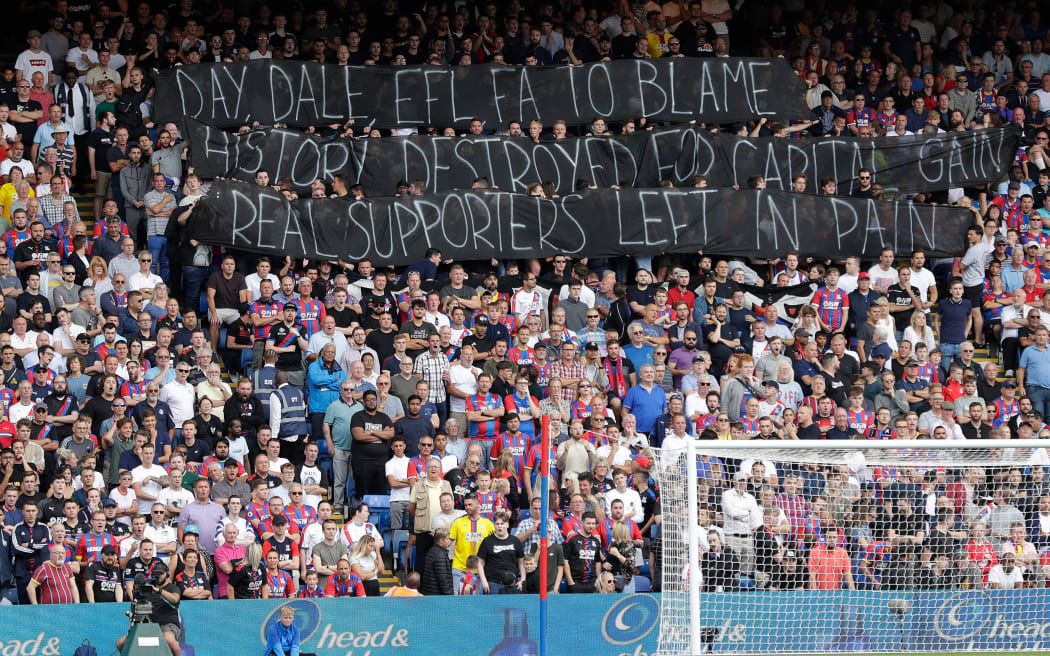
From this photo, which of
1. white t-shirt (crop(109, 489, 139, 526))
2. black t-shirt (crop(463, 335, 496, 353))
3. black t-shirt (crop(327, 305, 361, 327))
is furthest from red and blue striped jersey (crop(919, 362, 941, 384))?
white t-shirt (crop(109, 489, 139, 526))

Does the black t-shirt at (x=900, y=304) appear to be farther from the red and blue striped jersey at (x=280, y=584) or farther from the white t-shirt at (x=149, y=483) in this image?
the white t-shirt at (x=149, y=483)

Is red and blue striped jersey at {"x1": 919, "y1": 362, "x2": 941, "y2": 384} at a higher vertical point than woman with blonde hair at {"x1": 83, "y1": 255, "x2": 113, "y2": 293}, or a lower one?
lower

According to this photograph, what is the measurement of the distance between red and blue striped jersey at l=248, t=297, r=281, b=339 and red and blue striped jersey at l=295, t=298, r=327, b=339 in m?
0.33

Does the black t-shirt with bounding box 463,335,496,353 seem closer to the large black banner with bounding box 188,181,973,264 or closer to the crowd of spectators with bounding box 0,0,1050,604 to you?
the crowd of spectators with bounding box 0,0,1050,604

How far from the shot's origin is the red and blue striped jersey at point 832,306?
779 inches

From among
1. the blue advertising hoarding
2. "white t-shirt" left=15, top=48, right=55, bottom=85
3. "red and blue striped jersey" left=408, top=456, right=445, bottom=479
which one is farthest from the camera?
"white t-shirt" left=15, top=48, right=55, bottom=85

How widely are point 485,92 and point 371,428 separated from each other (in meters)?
6.80

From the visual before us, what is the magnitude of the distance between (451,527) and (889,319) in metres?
6.92

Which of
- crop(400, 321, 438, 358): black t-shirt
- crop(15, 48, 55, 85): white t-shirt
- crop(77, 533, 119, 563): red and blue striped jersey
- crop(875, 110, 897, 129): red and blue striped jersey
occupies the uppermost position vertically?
crop(15, 48, 55, 85): white t-shirt

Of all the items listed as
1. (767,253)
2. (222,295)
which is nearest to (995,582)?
(767,253)

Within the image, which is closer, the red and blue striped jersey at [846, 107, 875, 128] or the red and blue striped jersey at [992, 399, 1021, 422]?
the red and blue striped jersey at [992, 399, 1021, 422]

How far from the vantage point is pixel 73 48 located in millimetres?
21234

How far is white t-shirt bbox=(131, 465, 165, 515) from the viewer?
1588cm

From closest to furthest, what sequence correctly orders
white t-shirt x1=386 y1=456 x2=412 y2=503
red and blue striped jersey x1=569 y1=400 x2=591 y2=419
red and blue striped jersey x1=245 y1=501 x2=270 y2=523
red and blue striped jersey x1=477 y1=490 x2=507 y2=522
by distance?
red and blue striped jersey x1=245 y1=501 x2=270 y2=523 → red and blue striped jersey x1=477 y1=490 x2=507 y2=522 → white t-shirt x1=386 y1=456 x2=412 y2=503 → red and blue striped jersey x1=569 y1=400 x2=591 y2=419
